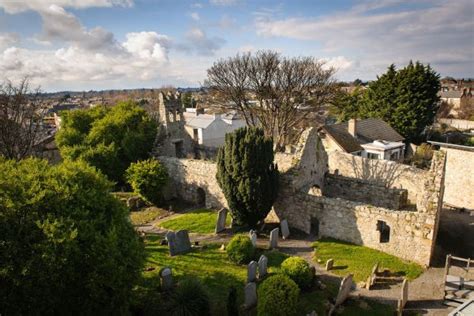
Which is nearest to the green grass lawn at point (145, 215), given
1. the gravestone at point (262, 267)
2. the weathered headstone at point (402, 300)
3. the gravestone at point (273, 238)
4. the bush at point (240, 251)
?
the bush at point (240, 251)

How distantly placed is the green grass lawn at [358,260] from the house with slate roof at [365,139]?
1751 cm

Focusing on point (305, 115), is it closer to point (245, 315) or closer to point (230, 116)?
point (230, 116)

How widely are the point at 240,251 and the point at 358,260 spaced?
549cm

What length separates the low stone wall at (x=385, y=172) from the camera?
71.8 feet

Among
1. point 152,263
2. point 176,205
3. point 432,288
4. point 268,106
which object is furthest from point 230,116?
point 432,288

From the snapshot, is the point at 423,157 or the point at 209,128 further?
the point at 209,128

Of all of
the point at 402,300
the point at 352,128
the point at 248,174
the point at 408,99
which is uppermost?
the point at 408,99

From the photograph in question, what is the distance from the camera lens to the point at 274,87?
92.1ft

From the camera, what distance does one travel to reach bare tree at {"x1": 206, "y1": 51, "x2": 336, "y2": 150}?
27.7 m

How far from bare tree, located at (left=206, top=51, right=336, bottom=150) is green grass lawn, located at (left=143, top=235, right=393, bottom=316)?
15.3 metres

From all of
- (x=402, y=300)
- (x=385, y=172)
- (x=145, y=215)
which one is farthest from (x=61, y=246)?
(x=385, y=172)

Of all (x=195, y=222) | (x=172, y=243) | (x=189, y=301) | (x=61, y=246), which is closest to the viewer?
(x=61, y=246)

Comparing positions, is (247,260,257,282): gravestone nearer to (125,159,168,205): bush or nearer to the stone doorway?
the stone doorway

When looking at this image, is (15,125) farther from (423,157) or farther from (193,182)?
(423,157)
